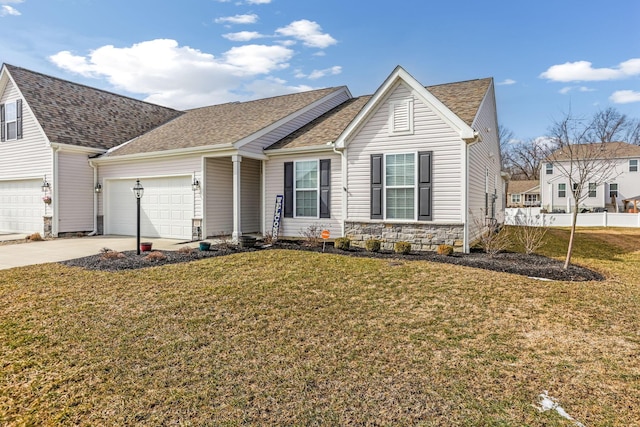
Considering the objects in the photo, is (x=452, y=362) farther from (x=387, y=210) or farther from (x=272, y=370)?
(x=387, y=210)

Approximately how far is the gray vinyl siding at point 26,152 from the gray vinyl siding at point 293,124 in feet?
28.5

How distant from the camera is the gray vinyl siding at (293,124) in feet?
41.5

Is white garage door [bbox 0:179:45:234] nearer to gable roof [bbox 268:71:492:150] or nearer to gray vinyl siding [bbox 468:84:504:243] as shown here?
gable roof [bbox 268:71:492:150]

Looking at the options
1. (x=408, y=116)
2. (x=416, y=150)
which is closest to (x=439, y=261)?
(x=416, y=150)

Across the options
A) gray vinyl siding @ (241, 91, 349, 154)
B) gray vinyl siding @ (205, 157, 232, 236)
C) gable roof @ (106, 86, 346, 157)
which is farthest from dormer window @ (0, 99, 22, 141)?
gray vinyl siding @ (241, 91, 349, 154)

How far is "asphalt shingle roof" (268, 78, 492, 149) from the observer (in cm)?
1121

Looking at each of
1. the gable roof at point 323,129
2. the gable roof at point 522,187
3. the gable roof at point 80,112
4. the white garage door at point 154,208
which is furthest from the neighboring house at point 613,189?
the gable roof at point 80,112

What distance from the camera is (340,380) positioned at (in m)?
3.66

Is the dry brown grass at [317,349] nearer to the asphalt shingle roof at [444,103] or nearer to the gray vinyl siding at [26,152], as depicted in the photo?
the asphalt shingle roof at [444,103]

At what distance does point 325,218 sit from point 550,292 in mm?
6963

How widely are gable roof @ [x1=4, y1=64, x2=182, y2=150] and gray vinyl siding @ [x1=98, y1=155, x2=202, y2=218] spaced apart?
1.35m

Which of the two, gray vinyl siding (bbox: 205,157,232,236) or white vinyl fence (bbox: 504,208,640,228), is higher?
gray vinyl siding (bbox: 205,157,232,236)

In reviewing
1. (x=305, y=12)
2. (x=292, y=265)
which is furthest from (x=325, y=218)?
(x=305, y=12)

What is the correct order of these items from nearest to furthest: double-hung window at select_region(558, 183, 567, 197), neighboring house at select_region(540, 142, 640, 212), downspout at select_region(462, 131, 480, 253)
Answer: downspout at select_region(462, 131, 480, 253), neighboring house at select_region(540, 142, 640, 212), double-hung window at select_region(558, 183, 567, 197)
